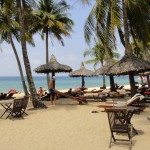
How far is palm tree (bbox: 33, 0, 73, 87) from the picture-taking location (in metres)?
25.0

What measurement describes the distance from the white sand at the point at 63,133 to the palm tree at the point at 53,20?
603 inches

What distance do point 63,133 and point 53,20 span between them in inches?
721

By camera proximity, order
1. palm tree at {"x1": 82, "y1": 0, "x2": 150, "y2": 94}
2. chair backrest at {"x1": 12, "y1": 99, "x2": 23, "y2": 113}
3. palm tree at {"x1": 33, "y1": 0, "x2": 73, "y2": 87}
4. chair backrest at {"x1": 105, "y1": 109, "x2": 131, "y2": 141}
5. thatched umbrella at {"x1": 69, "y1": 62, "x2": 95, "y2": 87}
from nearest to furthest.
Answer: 1. chair backrest at {"x1": 105, "y1": 109, "x2": 131, "y2": 141}
2. chair backrest at {"x1": 12, "y1": 99, "x2": 23, "y2": 113}
3. palm tree at {"x1": 82, "y1": 0, "x2": 150, "y2": 94}
4. thatched umbrella at {"x1": 69, "y1": 62, "x2": 95, "y2": 87}
5. palm tree at {"x1": 33, "y1": 0, "x2": 73, "y2": 87}

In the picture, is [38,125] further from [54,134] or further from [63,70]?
[63,70]

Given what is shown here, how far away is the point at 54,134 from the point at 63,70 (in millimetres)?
11436

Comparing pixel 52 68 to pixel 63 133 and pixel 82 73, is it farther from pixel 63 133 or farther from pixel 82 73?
pixel 63 133

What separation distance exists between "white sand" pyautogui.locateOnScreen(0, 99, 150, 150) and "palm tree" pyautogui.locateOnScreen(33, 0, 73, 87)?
15329 mm

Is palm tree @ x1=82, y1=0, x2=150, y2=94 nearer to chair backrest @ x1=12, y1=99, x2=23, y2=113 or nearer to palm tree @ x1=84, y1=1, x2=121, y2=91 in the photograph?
palm tree @ x1=84, y1=1, x2=121, y2=91

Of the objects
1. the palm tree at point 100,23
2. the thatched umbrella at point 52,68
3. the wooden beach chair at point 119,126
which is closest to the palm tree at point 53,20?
the thatched umbrella at point 52,68

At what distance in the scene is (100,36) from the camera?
1405 centimetres

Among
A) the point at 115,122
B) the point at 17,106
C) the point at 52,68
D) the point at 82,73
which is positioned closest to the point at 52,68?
the point at 52,68

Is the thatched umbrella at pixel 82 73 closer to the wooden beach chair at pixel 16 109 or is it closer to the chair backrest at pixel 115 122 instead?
the wooden beach chair at pixel 16 109

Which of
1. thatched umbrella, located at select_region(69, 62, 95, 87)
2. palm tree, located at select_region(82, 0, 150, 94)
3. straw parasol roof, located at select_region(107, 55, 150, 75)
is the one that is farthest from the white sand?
thatched umbrella, located at select_region(69, 62, 95, 87)

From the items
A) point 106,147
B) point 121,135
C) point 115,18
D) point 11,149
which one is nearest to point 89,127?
point 121,135
